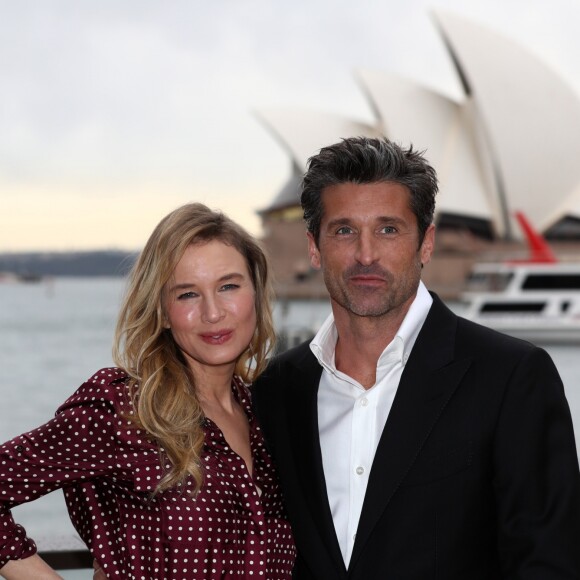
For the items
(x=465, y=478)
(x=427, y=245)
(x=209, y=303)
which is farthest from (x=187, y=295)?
(x=465, y=478)

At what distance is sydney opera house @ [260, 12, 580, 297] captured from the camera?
26312 mm

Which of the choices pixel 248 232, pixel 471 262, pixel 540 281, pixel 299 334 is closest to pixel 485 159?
pixel 471 262

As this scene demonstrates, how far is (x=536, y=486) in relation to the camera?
150 cm

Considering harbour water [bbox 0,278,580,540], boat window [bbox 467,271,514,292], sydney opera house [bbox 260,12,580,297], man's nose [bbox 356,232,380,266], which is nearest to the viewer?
man's nose [bbox 356,232,380,266]

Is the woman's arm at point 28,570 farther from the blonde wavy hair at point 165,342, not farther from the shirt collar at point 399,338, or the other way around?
the shirt collar at point 399,338

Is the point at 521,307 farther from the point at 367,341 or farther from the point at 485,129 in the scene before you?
the point at 367,341

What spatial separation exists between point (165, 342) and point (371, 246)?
0.45 meters

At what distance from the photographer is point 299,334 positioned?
16.2m

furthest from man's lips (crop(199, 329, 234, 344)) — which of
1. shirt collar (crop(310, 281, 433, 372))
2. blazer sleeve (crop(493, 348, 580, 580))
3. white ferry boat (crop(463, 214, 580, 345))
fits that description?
white ferry boat (crop(463, 214, 580, 345))

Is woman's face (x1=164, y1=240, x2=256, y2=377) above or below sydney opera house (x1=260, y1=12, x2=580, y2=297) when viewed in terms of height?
below

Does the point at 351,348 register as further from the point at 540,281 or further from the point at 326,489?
the point at 540,281

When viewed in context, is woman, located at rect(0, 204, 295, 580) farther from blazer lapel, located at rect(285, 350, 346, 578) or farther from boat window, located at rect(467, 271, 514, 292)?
boat window, located at rect(467, 271, 514, 292)

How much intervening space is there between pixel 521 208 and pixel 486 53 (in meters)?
5.06

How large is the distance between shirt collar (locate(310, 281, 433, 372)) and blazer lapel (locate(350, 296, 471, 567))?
1.3 inches
